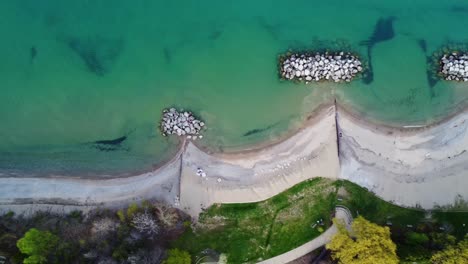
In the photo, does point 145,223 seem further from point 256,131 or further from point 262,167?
point 256,131

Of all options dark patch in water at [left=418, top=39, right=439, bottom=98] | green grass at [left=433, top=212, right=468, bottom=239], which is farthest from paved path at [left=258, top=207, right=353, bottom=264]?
dark patch in water at [left=418, top=39, right=439, bottom=98]

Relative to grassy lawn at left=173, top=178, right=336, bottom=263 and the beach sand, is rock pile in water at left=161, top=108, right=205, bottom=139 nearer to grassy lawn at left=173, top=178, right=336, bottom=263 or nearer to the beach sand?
the beach sand

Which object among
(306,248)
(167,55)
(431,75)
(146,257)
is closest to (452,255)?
(306,248)

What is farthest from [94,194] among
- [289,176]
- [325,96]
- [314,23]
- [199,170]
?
[314,23]

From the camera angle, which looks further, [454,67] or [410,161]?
[454,67]

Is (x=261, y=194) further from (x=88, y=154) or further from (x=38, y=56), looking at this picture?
(x=38, y=56)

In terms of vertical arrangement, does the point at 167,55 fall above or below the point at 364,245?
above
